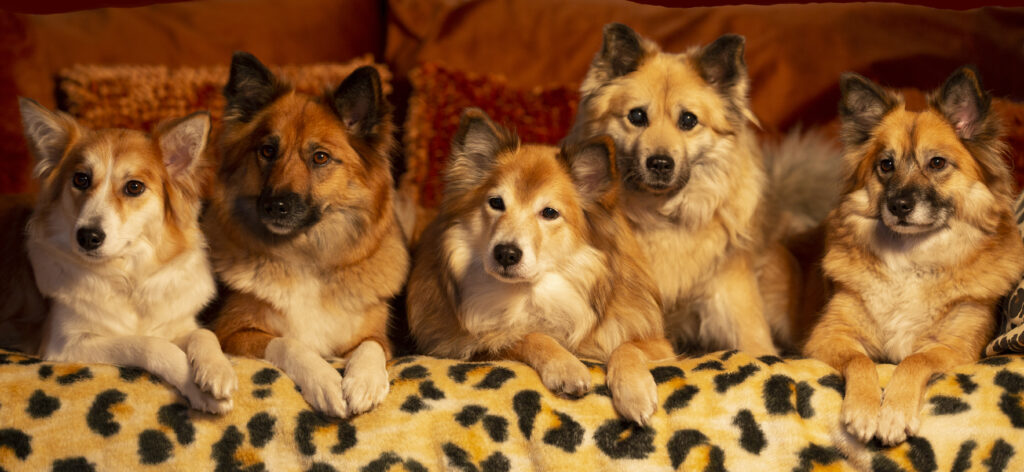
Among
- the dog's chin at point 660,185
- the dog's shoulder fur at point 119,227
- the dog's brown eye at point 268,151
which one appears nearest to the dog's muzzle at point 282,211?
the dog's brown eye at point 268,151

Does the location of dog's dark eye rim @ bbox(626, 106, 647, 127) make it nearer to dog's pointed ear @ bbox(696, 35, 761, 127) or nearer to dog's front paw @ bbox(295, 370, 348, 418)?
dog's pointed ear @ bbox(696, 35, 761, 127)

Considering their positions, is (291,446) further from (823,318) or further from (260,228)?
(823,318)

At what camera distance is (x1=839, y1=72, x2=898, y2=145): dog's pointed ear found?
7.92 ft

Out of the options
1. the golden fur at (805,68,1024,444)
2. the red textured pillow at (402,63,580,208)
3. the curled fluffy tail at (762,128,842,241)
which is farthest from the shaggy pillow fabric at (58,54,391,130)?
the golden fur at (805,68,1024,444)

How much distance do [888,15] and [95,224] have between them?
3.06m

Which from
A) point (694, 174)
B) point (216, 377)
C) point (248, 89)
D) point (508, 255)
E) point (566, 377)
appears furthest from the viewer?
point (694, 174)

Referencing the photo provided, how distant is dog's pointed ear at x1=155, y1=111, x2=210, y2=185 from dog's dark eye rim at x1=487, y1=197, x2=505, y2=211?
33.2 inches

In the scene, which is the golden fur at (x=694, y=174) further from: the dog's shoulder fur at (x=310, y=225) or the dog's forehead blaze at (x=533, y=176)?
the dog's shoulder fur at (x=310, y=225)

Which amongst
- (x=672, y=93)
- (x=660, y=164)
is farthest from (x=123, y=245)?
(x=672, y=93)

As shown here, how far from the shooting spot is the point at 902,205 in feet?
7.27

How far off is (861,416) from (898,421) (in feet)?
0.28

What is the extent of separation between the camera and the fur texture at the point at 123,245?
6.73ft

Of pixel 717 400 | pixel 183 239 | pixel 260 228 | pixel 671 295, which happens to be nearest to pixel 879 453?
pixel 717 400

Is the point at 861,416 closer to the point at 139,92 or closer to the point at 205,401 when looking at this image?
the point at 205,401
